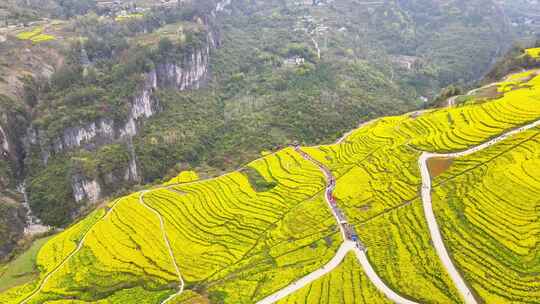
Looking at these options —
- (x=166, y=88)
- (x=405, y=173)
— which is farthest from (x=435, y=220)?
(x=166, y=88)

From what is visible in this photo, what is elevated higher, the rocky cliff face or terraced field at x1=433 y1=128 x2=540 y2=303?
terraced field at x1=433 y1=128 x2=540 y2=303

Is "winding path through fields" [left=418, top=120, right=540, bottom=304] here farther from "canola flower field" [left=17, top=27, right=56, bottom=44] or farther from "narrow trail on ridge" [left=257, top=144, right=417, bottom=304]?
"canola flower field" [left=17, top=27, right=56, bottom=44]

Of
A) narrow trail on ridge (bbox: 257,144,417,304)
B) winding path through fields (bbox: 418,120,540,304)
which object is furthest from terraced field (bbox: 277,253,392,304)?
winding path through fields (bbox: 418,120,540,304)

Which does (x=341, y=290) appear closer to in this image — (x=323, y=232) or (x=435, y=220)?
(x=323, y=232)

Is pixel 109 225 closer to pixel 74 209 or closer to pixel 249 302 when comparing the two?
pixel 249 302

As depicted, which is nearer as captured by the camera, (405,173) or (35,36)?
(405,173)

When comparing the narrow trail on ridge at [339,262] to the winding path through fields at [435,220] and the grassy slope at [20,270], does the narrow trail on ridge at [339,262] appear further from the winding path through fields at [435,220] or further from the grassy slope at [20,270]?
the grassy slope at [20,270]

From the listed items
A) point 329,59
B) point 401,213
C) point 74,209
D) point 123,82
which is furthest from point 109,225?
point 329,59

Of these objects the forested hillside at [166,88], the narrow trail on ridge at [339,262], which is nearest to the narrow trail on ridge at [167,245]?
the narrow trail on ridge at [339,262]
